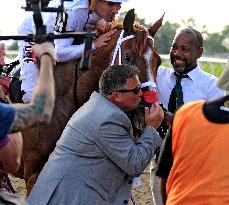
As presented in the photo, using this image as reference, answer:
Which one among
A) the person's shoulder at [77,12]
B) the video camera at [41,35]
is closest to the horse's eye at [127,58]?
the person's shoulder at [77,12]

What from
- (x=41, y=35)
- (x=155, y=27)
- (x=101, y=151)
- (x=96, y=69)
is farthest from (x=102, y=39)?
(x=41, y=35)

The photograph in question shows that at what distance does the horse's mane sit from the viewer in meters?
4.95

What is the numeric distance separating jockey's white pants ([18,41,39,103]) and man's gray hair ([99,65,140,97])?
87cm

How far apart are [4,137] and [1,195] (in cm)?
32

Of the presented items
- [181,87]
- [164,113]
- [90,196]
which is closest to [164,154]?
[90,196]

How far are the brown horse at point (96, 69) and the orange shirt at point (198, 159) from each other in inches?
79.3

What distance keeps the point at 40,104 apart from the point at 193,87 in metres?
2.44

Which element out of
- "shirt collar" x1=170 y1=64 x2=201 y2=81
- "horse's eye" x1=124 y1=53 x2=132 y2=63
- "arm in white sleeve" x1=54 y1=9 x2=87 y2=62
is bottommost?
"shirt collar" x1=170 y1=64 x2=201 y2=81

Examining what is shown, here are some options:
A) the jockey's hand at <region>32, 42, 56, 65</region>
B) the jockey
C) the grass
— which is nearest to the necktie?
the jockey

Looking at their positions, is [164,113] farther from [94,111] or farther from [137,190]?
[137,190]

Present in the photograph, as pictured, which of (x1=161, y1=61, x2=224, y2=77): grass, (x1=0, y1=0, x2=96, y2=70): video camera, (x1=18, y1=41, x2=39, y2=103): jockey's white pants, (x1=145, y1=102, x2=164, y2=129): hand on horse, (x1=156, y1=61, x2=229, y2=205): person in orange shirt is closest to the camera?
(x1=156, y1=61, x2=229, y2=205): person in orange shirt

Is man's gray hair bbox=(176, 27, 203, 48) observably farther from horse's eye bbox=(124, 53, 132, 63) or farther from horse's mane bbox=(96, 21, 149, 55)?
horse's eye bbox=(124, 53, 132, 63)

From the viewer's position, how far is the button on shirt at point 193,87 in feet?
16.5

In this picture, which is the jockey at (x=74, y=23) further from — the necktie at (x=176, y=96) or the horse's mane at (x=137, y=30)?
the necktie at (x=176, y=96)
